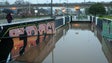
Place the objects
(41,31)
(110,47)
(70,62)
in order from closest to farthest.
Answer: (70,62)
(110,47)
(41,31)

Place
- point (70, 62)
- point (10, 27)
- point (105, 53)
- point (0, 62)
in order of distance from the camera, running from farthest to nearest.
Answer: point (105, 53), point (70, 62), point (10, 27), point (0, 62)

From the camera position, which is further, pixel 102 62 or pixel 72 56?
pixel 72 56

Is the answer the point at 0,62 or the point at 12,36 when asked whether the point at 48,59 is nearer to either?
the point at 12,36

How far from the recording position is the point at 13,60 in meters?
13.2

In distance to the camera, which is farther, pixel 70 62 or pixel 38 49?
pixel 38 49

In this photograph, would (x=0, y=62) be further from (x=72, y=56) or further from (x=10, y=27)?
(x=72, y=56)

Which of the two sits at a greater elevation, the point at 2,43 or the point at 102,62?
the point at 2,43

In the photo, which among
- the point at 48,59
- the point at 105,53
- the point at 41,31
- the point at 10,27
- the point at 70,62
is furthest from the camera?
the point at 41,31

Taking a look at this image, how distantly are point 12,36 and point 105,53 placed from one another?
237 inches

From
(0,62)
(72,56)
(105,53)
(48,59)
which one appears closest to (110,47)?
(105,53)

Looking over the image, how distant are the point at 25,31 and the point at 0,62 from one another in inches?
151

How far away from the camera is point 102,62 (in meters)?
14.0

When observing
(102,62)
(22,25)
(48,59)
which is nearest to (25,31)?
(22,25)

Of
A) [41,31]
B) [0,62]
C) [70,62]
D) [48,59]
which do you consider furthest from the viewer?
→ [41,31]
